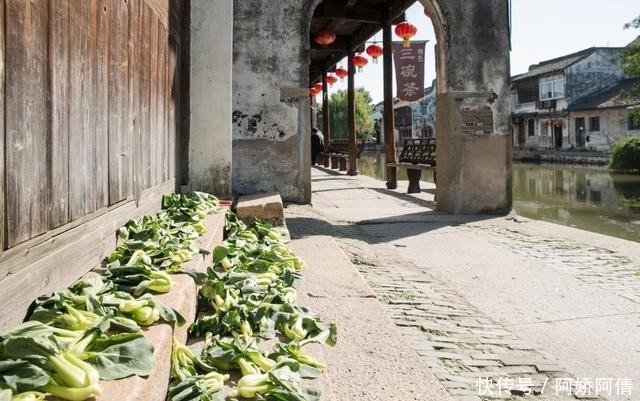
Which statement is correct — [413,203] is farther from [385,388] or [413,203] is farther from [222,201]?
[385,388]

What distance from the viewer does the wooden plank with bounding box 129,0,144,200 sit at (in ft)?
11.8

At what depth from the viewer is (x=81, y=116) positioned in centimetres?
260

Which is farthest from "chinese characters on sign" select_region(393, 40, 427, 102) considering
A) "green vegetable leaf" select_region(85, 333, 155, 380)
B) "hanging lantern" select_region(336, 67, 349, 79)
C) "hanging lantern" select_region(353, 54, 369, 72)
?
"green vegetable leaf" select_region(85, 333, 155, 380)

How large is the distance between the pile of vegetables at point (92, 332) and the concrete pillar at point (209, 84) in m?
3.36

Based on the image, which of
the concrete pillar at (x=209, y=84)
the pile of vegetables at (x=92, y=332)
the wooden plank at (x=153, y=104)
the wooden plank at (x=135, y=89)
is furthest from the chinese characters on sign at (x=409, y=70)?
the pile of vegetables at (x=92, y=332)

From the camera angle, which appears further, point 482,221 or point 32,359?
point 482,221

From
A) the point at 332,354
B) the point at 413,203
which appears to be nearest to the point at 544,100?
the point at 413,203

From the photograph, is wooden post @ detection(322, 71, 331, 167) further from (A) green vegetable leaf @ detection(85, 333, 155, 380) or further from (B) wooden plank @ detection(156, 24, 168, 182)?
(A) green vegetable leaf @ detection(85, 333, 155, 380)

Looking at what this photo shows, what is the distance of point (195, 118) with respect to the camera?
20.1 ft

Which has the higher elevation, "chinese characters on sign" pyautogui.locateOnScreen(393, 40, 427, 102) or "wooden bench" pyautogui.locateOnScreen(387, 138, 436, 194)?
"chinese characters on sign" pyautogui.locateOnScreen(393, 40, 427, 102)

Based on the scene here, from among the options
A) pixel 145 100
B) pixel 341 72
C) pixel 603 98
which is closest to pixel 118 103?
pixel 145 100

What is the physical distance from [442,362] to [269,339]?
1.20m

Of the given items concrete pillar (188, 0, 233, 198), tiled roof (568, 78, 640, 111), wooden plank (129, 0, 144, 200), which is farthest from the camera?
tiled roof (568, 78, 640, 111)

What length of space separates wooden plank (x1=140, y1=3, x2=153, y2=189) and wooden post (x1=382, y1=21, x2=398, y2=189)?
1013 cm
